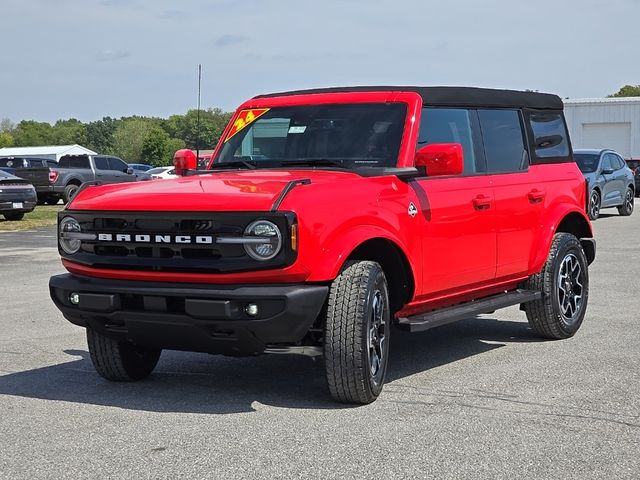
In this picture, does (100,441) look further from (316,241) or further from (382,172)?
(382,172)

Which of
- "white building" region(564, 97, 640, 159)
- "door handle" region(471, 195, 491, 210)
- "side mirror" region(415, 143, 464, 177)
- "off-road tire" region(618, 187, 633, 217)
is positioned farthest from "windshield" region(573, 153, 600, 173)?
"white building" region(564, 97, 640, 159)

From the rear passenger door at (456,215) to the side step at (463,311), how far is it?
0.13 m

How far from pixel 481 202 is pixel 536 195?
97cm

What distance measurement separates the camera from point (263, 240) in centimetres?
544

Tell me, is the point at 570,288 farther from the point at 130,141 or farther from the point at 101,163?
the point at 130,141

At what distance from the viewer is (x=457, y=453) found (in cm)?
487

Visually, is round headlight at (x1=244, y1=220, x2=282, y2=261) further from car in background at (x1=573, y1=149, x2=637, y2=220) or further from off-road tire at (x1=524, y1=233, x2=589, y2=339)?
car in background at (x1=573, y1=149, x2=637, y2=220)

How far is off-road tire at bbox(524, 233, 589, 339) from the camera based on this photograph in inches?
315

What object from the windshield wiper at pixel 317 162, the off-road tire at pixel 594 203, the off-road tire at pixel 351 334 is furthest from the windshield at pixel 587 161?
the off-road tire at pixel 351 334

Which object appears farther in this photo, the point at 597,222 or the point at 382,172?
the point at 597,222

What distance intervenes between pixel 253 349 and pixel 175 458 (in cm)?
103

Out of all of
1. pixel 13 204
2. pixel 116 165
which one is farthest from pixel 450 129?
pixel 116 165

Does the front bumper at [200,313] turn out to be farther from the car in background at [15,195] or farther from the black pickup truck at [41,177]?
the black pickup truck at [41,177]

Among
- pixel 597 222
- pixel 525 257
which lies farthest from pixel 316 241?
pixel 597 222
